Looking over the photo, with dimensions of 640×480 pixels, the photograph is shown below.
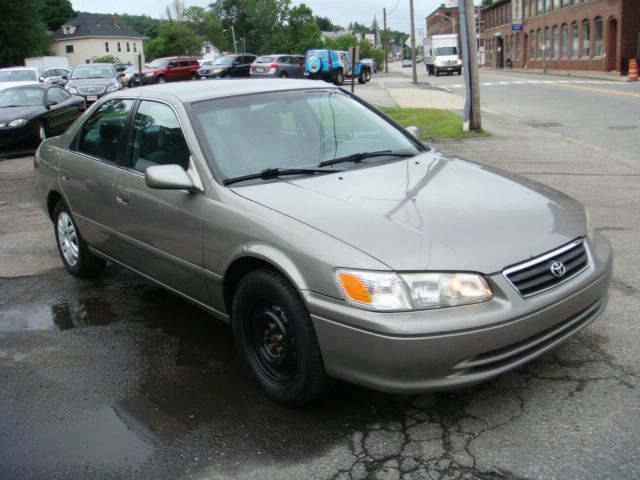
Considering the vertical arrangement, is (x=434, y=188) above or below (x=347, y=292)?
above

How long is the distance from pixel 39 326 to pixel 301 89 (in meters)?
2.53

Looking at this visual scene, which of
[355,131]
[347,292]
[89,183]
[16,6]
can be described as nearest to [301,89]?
[355,131]

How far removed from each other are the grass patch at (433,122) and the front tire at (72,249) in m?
7.13

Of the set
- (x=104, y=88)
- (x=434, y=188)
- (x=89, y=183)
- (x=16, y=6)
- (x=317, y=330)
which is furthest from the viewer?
(x=16, y=6)

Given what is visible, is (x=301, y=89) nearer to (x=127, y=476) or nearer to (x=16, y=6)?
(x=127, y=476)

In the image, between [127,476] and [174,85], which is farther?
[174,85]

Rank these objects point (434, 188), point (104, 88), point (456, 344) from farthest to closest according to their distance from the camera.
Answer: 1. point (104, 88)
2. point (434, 188)
3. point (456, 344)

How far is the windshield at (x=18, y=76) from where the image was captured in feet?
76.4

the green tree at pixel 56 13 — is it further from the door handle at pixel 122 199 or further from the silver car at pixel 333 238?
the silver car at pixel 333 238

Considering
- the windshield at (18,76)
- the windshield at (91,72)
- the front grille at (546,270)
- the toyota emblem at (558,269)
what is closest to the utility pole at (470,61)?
the front grille at (546,270)

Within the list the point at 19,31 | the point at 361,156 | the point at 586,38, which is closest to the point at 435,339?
the point at 361,156

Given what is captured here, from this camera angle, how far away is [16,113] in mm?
14477

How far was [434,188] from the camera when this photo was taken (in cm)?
364

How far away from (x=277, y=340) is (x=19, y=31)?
64.4 meters
